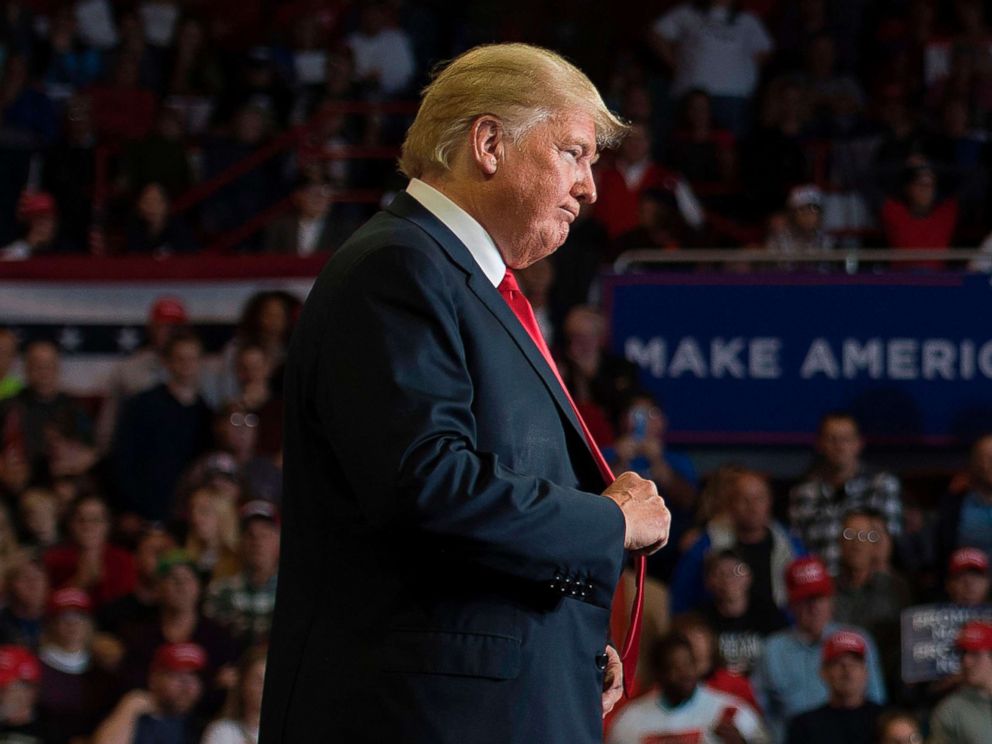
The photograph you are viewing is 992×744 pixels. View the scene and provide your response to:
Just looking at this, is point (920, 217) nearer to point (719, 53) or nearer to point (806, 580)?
point (719, 53)

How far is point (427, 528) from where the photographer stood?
2182mm

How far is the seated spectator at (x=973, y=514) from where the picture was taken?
7.90 meters

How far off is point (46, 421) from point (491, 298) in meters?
6.60

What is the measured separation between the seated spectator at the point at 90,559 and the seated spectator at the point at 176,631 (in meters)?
0.56

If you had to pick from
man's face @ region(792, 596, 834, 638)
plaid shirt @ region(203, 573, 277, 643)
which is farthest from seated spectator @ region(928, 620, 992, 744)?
plaid shirt @ region(203, 573, 277, 643)

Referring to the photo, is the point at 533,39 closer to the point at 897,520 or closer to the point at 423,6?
the point at 423,6

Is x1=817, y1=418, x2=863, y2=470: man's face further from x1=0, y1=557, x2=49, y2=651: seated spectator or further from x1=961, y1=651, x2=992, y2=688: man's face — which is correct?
x1=0, y1=557, x2=49, y2=651: seated spectator

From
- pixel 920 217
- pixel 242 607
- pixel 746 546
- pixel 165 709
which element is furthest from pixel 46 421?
pixel 920 217

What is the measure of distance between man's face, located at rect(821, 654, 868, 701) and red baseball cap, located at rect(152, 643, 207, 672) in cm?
229

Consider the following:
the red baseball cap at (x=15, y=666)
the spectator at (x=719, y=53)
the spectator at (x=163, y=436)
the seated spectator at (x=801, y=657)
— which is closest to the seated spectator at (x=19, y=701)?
the red baseball cap at (x=15, y=666)

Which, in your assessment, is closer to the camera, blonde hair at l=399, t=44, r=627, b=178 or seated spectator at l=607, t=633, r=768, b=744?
blonde hair at l=399, t=44, r=627, b=178

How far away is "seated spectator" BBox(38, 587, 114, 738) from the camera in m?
6.77

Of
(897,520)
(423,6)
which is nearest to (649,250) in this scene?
(897,520)

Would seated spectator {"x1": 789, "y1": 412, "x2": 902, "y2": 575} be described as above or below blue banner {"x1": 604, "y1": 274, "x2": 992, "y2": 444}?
below
